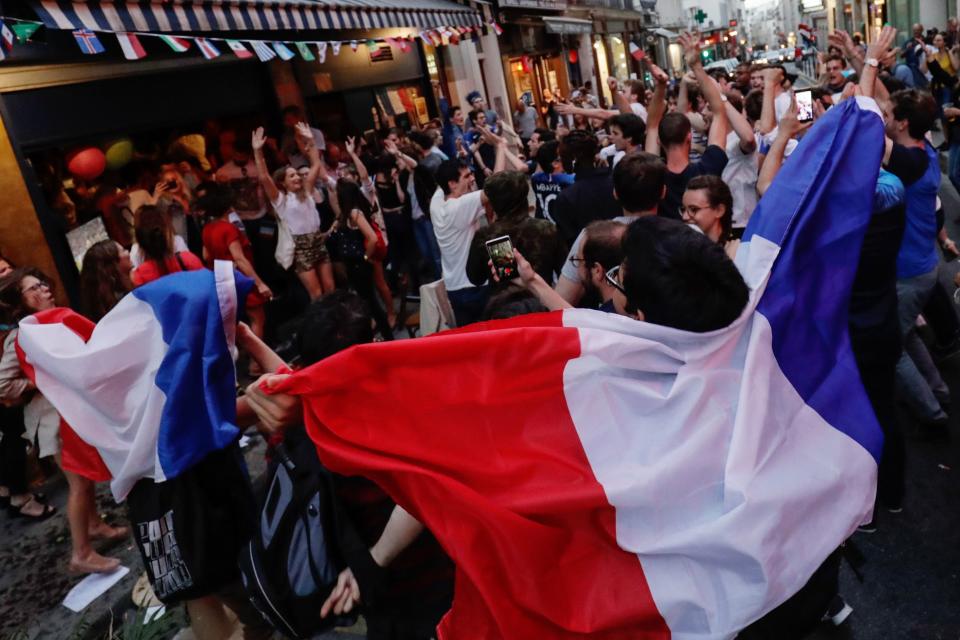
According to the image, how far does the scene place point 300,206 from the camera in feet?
23.1

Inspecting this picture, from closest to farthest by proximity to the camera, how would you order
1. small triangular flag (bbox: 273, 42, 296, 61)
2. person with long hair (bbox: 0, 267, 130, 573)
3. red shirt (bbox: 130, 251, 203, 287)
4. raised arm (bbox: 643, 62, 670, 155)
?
person with long hair (bbox: 0, 267, 130, 573)
red shirt (bbox: 130, 251, 203, 287)
raised arm (bbox: 643, 62, 670, 155)
small triangular flag (bbox: 273, 42, 296, 61)

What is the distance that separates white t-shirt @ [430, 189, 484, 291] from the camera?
4.94 metres

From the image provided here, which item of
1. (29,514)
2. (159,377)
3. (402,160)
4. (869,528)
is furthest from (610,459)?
(402,160)

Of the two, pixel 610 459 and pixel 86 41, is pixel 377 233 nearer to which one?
pixel 86 41

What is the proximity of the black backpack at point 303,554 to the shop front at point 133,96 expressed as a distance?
4.95 metres

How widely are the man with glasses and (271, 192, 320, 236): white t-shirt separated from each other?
4.14 meters

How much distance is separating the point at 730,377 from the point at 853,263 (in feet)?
2.48

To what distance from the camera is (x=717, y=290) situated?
5.93 feet

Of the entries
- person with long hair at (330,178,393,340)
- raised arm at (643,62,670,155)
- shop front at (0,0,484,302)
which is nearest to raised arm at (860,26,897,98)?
raised arm at (643,62,670,155)

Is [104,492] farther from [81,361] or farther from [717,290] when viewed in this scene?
[717,290]

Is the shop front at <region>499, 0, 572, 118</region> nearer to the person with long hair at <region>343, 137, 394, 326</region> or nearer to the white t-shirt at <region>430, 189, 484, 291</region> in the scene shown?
the person with long hair at <region>343, 137, 394, 326</region>

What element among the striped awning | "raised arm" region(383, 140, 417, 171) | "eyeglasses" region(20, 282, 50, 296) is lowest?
"eyeglasses" region(20, 282, 50, 296)

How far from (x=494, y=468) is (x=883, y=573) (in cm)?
236

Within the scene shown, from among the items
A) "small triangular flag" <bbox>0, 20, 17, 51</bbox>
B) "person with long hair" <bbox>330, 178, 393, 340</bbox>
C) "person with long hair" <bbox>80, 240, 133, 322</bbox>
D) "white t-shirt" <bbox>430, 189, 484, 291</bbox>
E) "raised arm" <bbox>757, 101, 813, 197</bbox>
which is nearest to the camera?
"raised arm" <bbox>757, 101, 813, 197</bbox>
